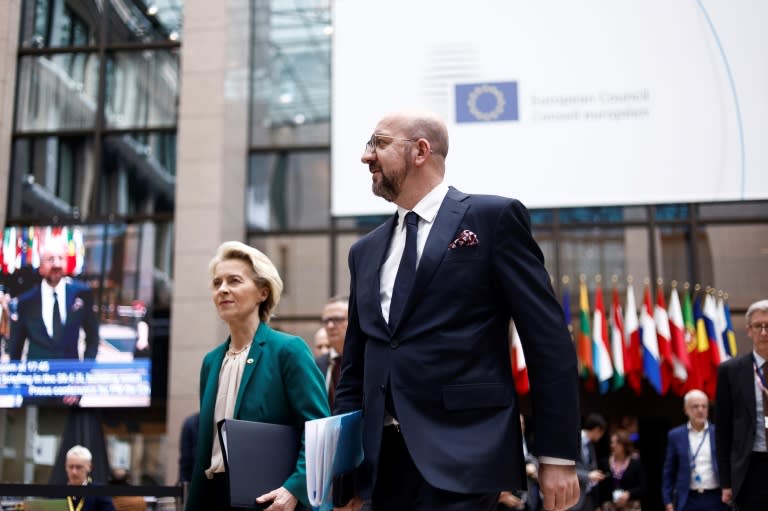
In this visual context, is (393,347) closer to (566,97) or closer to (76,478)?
(76,478)

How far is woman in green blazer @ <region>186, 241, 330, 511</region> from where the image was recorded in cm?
381

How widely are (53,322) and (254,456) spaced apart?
977 cm

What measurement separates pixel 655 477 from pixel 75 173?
9923 millimetres

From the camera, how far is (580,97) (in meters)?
11.9

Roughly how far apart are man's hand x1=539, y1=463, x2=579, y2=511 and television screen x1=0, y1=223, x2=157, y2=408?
399 inches

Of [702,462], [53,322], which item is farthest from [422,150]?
[53,322]

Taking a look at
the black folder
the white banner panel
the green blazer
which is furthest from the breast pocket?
the white banner panel

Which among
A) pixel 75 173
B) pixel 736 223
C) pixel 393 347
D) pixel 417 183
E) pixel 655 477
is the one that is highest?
pixel 75 173

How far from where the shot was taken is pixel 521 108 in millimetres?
12016

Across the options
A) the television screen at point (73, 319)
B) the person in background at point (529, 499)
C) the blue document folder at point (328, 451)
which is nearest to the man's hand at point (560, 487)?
the blue document folder at point (328, 451)

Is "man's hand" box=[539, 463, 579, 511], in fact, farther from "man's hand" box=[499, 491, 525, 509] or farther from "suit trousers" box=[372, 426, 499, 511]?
"man's hand" box=[499, 491, 525, 509]

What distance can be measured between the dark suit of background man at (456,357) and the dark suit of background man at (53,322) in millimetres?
10134

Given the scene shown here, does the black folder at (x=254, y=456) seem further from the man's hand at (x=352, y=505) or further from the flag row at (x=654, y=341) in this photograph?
the flag row at (x=654, y=341)

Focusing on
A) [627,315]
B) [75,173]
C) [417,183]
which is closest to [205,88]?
[75,173]
